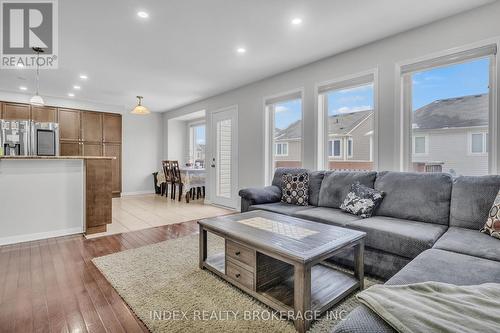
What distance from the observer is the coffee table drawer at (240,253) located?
189 centimetres

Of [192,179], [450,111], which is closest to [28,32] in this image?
[192,179]

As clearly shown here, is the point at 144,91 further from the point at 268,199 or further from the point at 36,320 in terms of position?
the point at 36,320

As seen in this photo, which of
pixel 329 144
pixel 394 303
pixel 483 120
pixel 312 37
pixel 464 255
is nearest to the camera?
pixel 394 303

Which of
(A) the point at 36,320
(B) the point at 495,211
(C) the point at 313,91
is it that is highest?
(C) the point at 313,91

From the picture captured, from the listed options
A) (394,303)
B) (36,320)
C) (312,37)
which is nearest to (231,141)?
(312,37)

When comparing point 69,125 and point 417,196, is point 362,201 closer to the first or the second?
point 417,196

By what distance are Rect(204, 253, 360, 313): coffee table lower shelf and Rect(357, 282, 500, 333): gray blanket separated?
2.41ft

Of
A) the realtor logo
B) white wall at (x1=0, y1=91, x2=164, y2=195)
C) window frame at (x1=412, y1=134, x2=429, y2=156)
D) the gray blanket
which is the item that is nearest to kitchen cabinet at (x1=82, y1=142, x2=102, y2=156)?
white wall at (x1=0, y1=91, x2=164, y2=195)

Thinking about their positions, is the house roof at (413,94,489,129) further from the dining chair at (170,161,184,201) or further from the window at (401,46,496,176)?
the dining chair at (170,161,184,201)

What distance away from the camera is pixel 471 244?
70.3 inches

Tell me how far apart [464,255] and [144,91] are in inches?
229

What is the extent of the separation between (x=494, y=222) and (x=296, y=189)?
1.90m

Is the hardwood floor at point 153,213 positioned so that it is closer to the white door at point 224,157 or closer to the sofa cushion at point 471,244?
the white door at point 224,157

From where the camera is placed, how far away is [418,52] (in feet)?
9.36
